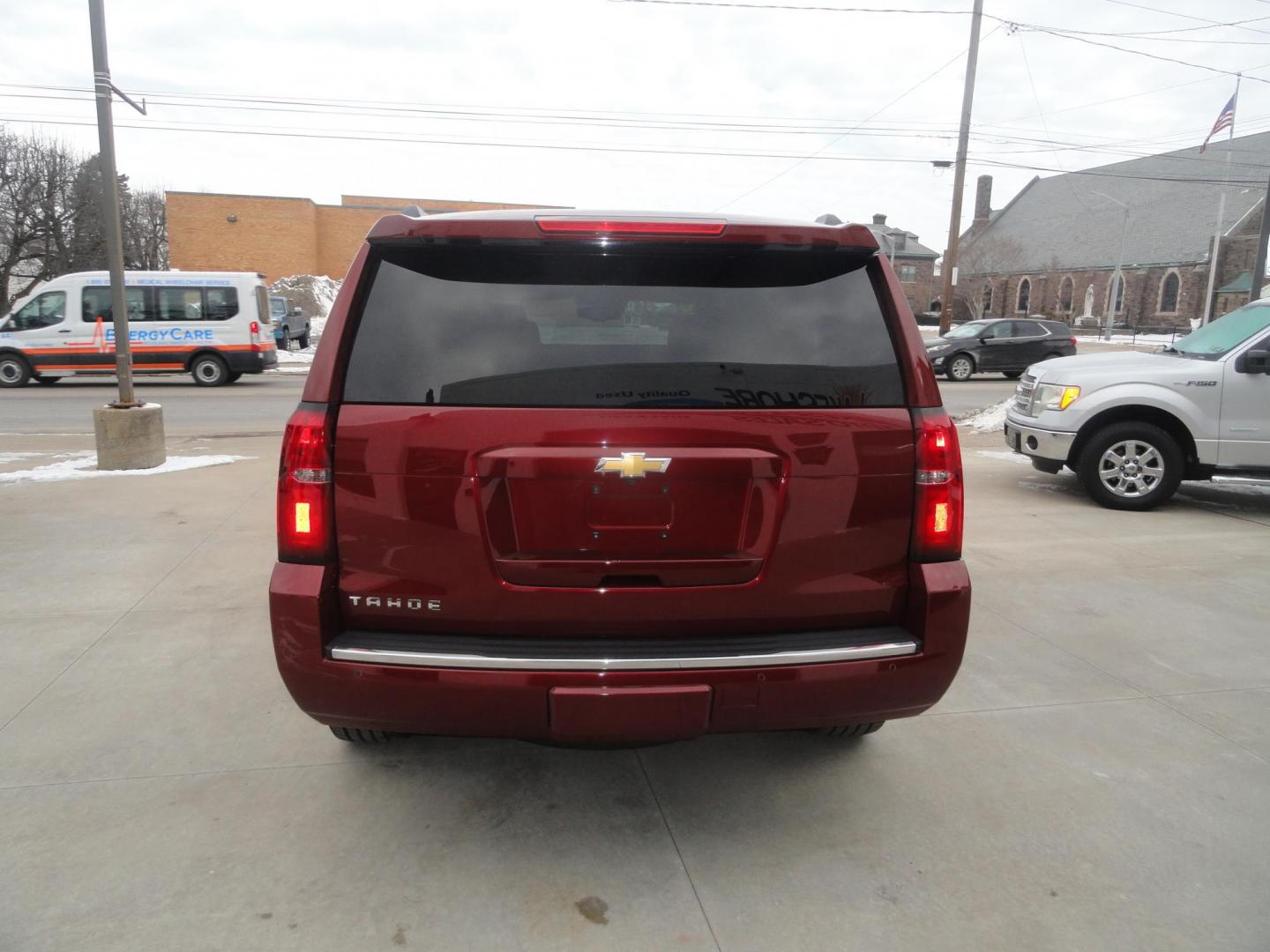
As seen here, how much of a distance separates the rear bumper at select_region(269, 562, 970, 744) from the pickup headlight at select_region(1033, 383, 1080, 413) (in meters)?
5.71

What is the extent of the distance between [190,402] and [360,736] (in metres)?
15.4

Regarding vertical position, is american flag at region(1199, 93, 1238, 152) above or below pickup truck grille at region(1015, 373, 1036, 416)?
above

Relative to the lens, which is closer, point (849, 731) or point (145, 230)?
point (849, 731)

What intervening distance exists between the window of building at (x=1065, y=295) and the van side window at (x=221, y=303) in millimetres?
60685

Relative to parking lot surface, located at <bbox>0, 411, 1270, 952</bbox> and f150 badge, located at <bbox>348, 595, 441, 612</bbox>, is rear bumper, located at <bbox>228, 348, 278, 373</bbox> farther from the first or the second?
f150 badge, located at <bbox>348, 595, 441, 612</bbox>

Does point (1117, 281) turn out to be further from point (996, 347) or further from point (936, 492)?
point (936, 492)

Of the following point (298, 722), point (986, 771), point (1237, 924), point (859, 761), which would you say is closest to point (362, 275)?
point (298, 722)

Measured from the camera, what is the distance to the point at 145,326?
18.9 metres

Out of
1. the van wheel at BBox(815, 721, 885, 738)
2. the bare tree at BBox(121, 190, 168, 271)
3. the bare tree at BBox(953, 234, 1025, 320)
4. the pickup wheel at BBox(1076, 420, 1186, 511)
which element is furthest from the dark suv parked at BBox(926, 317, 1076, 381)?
the bare tree at BBox(121, 190, 168, 271)

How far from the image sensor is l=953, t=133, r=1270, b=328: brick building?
52.4 m

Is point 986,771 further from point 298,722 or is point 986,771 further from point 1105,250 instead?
point 1105,250

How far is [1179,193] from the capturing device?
5772 cm

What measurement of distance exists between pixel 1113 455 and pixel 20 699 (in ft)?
25.6

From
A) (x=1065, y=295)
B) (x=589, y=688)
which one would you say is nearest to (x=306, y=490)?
(x=589, y=688)
